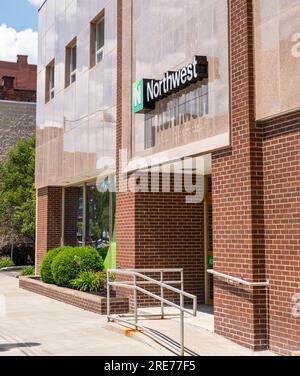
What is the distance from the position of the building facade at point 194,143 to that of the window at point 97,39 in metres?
0.06

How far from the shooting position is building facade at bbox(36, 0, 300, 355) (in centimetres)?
875

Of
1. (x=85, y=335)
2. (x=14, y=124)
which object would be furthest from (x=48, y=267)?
(x=14, y=124)

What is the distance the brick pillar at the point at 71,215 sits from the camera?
21.3 metres

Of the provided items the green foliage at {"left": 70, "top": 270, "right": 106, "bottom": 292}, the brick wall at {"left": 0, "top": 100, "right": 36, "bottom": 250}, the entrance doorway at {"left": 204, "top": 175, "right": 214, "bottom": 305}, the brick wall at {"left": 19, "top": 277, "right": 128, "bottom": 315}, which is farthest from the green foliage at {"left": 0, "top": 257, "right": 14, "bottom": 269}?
the entrance doorway at {"left": 204, "top": 175, "right": 214, "bottom": 305}

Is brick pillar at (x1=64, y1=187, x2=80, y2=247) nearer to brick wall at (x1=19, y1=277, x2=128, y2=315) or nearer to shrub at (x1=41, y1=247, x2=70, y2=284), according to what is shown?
brick wall at (x1=19, y1=277, x2=128, y2=315)

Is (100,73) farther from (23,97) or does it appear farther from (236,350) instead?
(23,97)

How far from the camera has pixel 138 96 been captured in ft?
43.3

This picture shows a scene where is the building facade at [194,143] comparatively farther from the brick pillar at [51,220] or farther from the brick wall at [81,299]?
the brick pillar at [51,220]

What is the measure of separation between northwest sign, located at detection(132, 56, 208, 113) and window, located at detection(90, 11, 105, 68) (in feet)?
13.5

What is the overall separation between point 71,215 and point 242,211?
1301 cm

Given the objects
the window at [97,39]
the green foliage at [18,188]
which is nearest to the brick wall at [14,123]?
the green foliage at [18,188]
